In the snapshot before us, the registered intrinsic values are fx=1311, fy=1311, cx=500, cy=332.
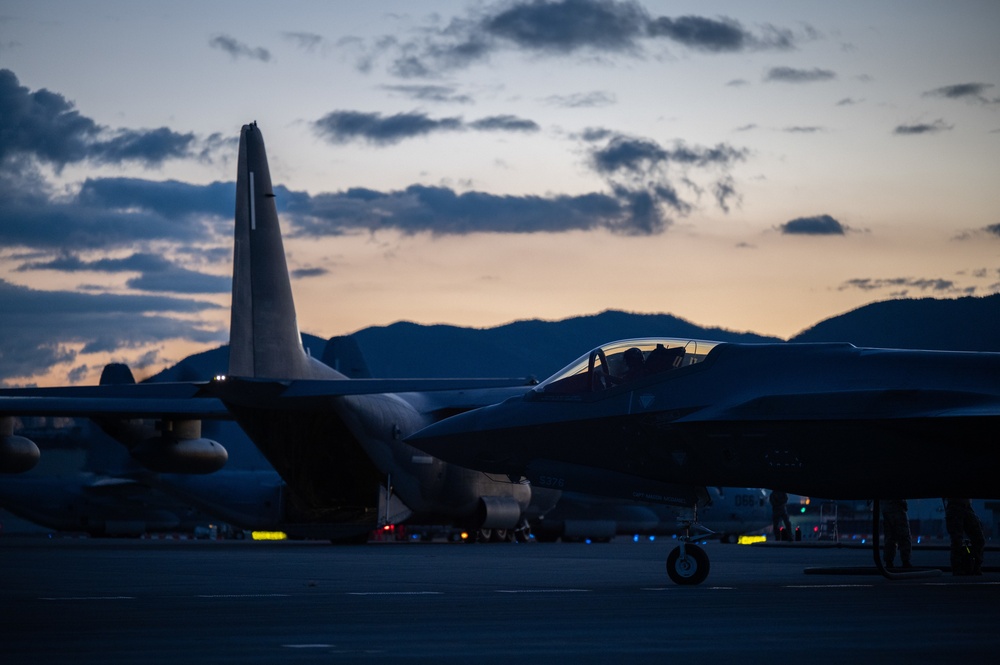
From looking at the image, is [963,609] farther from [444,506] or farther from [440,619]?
[444,506]

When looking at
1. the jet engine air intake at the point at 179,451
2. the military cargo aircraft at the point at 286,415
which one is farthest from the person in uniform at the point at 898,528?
the jet engine air intake at the point at 179,451

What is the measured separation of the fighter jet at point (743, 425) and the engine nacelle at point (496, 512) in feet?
78.5

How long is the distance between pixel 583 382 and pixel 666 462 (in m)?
1.58

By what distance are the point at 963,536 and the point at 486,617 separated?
1086 centimetres

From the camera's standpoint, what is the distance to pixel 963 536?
19.3 m

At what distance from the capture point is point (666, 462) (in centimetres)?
1638

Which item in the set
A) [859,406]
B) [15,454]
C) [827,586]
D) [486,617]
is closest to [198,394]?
[15,454]

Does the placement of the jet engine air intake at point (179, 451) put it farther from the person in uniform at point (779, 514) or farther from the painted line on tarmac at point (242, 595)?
the painted line on tarmac at point (242, 595)

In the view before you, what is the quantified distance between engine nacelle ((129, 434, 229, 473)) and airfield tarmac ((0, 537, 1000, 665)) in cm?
1815

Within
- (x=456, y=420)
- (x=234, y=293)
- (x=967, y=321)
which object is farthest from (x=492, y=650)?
(x=967, y=321)

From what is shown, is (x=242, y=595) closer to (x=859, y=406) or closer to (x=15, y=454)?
(x=859, y=406)

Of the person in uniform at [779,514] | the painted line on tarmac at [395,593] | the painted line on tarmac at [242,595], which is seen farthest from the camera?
the person in uniform at [779,514]

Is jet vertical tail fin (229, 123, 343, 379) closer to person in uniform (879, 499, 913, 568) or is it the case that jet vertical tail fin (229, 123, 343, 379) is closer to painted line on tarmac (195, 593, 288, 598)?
person in uniform (879, 499, 913, 568)

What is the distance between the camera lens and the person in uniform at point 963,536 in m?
18.9
